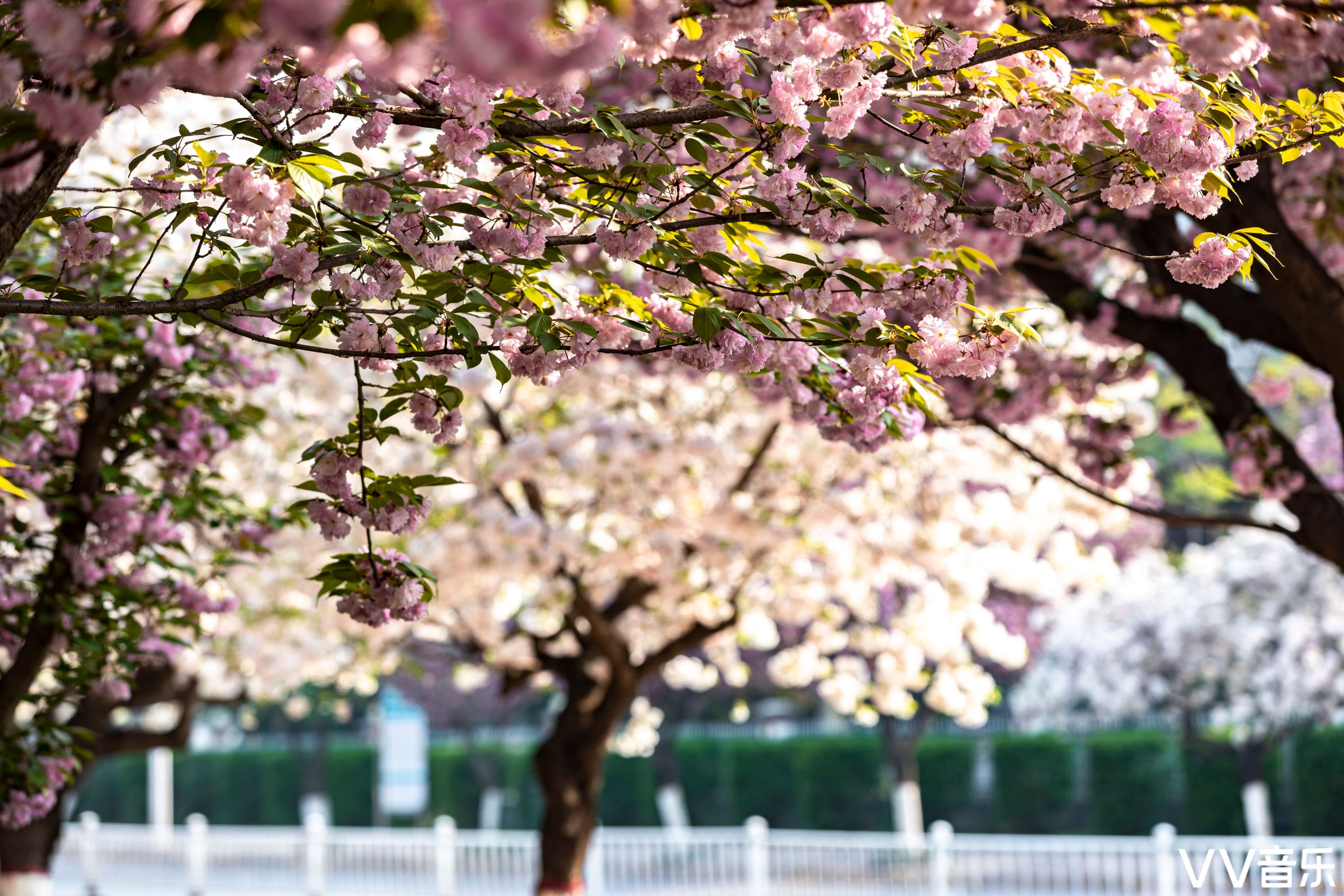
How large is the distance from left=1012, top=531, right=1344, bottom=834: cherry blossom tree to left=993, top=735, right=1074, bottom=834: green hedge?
98 cm

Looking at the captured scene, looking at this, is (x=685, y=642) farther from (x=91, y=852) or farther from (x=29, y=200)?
(x=91, y=852)

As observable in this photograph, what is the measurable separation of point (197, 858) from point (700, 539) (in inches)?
401

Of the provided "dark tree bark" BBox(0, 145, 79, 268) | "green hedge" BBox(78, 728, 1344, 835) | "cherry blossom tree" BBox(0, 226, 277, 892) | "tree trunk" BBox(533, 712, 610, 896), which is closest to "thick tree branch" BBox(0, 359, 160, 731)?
"cherry blossom tree" BBox(0, 226, 277, 892)

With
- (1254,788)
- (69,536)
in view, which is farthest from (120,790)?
(69,536)

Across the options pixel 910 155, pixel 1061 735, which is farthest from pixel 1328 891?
pixel 1061 735

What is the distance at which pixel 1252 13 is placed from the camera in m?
2.27

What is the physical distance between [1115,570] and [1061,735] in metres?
11.2

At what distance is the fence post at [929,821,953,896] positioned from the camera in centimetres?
1134

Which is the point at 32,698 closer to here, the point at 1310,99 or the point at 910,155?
the point at 910,155

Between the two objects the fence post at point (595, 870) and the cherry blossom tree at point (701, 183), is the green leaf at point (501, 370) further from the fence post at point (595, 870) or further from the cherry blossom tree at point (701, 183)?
the fence post at point (595, 870)

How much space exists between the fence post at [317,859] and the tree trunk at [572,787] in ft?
19.4

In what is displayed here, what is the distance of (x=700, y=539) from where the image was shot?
8.76 m

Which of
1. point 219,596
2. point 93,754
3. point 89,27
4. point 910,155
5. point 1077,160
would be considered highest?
point 910,155

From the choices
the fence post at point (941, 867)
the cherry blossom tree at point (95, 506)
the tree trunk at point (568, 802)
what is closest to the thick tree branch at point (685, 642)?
the tree trunk at point (568, 802)
